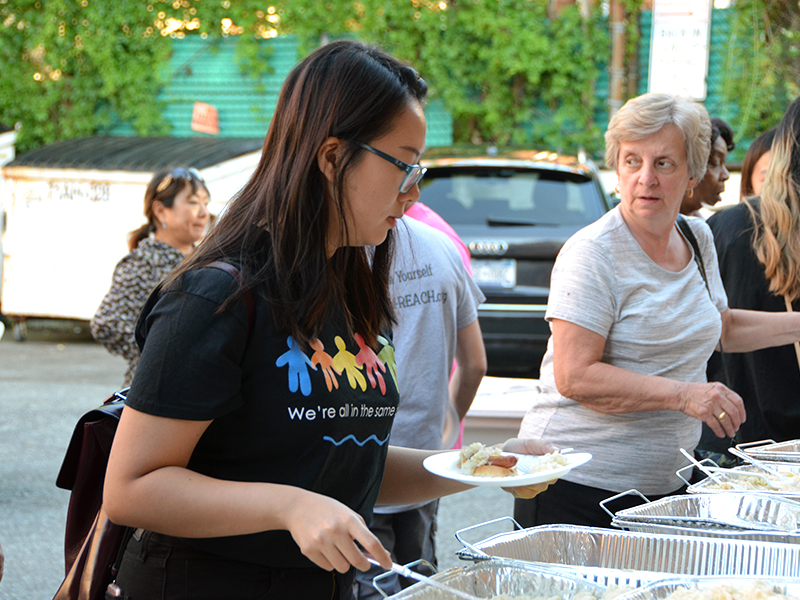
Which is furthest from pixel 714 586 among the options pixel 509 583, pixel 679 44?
pixel 679 44

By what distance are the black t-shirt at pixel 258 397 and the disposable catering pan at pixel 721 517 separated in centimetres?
70

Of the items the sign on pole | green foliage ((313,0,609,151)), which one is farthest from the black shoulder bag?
green foliage ((313,0,609,151))

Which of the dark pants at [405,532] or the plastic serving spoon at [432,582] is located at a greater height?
the plastic serving spoon at [432,582]

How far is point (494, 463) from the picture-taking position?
1.82 metres

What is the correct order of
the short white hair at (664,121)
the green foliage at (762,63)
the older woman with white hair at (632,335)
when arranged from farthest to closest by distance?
the green foliage at (762,63) → the short white hair at (664,121) → the older woman with white hair at (632,335)

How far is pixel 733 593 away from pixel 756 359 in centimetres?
163

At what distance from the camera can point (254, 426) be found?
4.85 ft

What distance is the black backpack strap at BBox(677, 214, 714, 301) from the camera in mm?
2592

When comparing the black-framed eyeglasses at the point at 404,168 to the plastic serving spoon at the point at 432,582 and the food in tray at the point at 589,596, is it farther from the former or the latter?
the food in tray at the point at 589,596

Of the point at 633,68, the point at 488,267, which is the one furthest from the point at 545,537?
the point at 633,68

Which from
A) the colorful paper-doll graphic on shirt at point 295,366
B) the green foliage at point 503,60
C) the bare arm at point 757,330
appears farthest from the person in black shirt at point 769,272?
the green foliage at point 503,60

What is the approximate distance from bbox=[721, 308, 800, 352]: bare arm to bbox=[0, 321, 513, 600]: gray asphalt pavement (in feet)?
5.99

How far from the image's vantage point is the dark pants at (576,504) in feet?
7.82

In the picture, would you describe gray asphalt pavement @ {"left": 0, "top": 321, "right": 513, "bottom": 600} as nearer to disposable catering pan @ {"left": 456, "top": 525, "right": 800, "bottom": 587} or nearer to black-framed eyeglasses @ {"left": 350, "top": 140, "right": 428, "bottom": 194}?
disposable catering pan @ {"left": 456, "top": 525, "right": 800, "bottom": 587}
